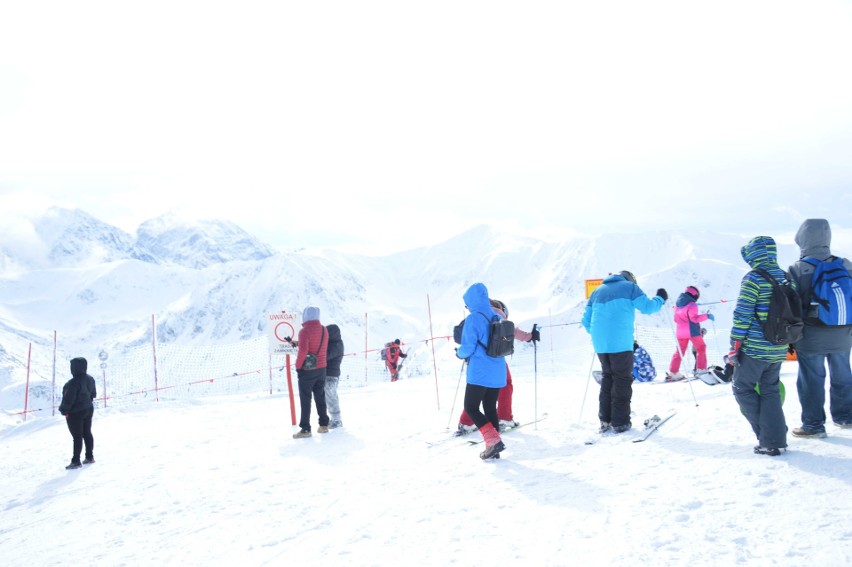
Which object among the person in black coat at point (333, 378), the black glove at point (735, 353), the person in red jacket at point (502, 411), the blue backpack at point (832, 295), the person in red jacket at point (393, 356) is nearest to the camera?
the black glove at point (735, 353)

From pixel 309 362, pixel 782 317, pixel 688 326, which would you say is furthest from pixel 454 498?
pixel 688 326

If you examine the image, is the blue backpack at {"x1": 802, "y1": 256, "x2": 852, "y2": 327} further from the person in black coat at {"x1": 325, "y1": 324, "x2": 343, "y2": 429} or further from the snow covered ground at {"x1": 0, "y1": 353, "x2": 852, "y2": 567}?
the person in black coat at {"x1": 325, "y1": 324, "x2": 343, "y2": 429}

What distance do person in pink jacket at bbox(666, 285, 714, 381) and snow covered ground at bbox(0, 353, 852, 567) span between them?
56.0 inches

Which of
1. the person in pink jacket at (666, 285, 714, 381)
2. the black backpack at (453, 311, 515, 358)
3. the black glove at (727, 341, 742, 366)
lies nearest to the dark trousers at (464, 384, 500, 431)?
the black backpack at (453, 311, 515, 358)

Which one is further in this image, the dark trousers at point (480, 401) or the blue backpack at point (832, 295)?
the dark trousers at point (480, 401)

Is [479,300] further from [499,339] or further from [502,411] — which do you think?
[502,411]

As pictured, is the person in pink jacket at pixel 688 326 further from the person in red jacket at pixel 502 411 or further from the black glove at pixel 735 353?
the black glove at pixel 735 353

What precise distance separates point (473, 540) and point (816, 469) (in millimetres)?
Answer: 2736

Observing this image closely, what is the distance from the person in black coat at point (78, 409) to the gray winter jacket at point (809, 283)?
9.26m

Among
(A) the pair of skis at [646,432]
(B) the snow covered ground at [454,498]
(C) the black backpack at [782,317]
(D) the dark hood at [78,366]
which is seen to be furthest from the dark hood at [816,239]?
(D) the dark hood at [78,366]

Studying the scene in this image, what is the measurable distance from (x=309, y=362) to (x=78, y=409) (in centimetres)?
352

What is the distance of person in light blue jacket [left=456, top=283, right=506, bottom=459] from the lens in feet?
20.2

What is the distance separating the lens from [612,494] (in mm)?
4488

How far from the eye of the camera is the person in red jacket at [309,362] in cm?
881
